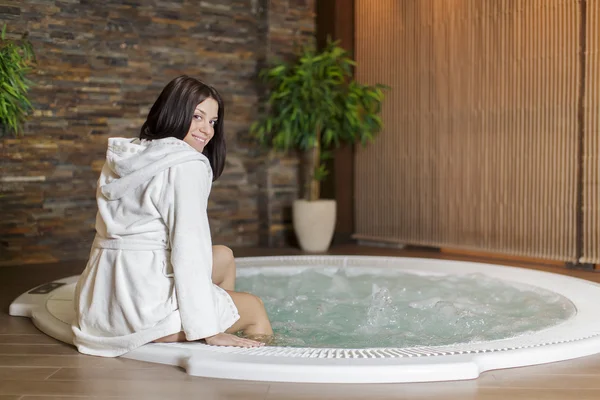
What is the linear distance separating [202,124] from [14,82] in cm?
279

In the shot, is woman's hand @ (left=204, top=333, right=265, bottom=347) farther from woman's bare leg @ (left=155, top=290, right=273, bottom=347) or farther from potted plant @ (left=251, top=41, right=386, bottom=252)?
potted plant @ (left=251, top=41, right=386, bottom=252)

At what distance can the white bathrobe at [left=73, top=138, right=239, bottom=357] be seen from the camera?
2549 mm

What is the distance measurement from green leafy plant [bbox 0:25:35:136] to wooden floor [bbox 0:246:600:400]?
2625mm

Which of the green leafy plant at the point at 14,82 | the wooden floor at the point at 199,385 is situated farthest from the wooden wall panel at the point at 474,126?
the wooden floor at the point at 199,385

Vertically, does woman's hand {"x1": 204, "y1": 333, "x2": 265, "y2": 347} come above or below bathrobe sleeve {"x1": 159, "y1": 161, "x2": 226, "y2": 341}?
below


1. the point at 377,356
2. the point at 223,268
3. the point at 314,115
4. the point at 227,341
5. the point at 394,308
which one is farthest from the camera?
the point at 314,115

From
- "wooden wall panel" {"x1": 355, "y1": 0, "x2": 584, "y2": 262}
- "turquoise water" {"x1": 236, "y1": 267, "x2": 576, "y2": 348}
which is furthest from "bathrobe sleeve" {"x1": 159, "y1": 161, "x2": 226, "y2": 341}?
"wooden wall panel" {"x1": 355, "y1": 0, "x2": 584, "y2": 262}

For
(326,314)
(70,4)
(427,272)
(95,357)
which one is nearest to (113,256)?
(95,357)

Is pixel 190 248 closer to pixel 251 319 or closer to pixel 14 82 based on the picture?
pixel 251 319

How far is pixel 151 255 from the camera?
264cm

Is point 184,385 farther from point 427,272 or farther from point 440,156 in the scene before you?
point 440,156

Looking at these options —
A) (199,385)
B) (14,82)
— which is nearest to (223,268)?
(199,385)

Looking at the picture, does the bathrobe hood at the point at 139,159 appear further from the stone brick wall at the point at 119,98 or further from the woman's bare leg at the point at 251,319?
the stone brick wall at the point at 119,98

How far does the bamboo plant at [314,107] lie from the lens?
20.8 ft
